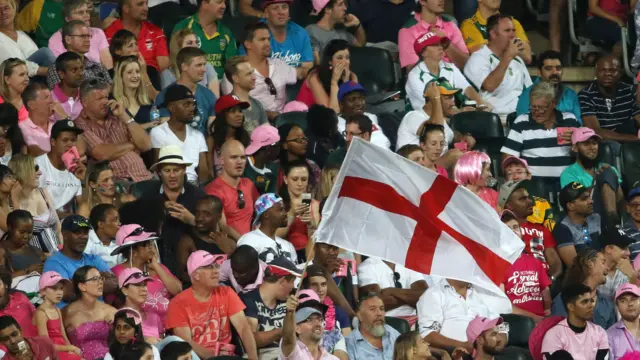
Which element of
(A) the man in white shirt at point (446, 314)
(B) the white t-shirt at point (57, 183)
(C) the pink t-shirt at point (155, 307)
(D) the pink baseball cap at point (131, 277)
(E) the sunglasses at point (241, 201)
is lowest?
(A) the man in white shirt at point (446, 314)

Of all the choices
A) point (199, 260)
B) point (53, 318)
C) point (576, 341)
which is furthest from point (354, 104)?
point (53, 318)

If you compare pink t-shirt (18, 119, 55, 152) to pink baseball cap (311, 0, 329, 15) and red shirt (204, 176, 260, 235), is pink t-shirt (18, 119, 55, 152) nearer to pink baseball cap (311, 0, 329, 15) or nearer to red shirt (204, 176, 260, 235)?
red shirt (204, 176, 260, 235)

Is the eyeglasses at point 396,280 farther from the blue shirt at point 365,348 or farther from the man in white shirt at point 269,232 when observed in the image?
the blue shirt at point 365,348

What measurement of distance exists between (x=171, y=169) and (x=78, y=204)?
0.69 m

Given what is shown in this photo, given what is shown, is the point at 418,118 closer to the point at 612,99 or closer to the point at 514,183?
the point at 514,183

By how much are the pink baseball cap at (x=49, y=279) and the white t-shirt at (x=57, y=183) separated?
4.51ft

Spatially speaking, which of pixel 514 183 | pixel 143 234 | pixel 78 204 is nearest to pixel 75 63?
pixel 78 204

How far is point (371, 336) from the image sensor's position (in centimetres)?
1122

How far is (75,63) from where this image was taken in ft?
41.3

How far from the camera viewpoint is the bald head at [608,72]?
14602 mm

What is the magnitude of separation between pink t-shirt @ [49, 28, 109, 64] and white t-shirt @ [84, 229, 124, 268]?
2.24 metres

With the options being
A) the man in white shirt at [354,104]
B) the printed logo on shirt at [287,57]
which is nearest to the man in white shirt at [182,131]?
the man in white shirt at [354,104]

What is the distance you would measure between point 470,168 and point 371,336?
209 centimetres

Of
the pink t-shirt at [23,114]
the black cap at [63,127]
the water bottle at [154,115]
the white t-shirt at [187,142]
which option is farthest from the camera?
the water bottle at [154,115]
